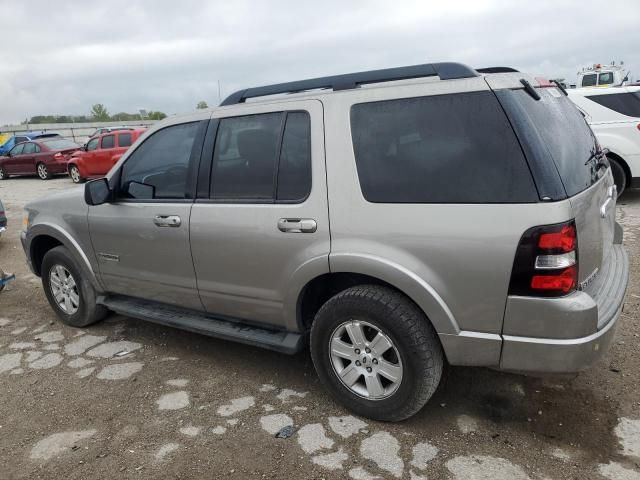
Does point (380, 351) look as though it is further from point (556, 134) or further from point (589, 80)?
point (589, 80)

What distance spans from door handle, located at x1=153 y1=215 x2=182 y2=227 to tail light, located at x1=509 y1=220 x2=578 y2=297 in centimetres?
209

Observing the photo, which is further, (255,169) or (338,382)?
(255,169)

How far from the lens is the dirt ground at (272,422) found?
2561mm

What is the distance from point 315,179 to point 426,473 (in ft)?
5.20

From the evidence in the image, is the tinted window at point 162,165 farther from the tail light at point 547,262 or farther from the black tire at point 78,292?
the tail light at point 547,262

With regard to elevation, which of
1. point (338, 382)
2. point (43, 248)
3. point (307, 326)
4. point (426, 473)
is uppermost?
point (43, 248)

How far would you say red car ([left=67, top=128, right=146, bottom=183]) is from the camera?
15.5 metres

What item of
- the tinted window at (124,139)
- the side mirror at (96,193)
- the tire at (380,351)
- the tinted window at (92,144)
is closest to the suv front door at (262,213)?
the tire at (380,351)

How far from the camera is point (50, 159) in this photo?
57.8ft

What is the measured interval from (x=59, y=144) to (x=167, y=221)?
56.8ft

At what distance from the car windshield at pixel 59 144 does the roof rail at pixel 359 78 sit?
1697cm

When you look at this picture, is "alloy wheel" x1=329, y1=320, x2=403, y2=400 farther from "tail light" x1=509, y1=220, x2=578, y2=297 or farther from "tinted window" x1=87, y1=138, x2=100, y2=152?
"tinted window" x1=87, y1=138, x2=100, y2=152

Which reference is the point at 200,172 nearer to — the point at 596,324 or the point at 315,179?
the point at 315,179

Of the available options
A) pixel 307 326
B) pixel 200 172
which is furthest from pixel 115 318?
pixel 307 326
